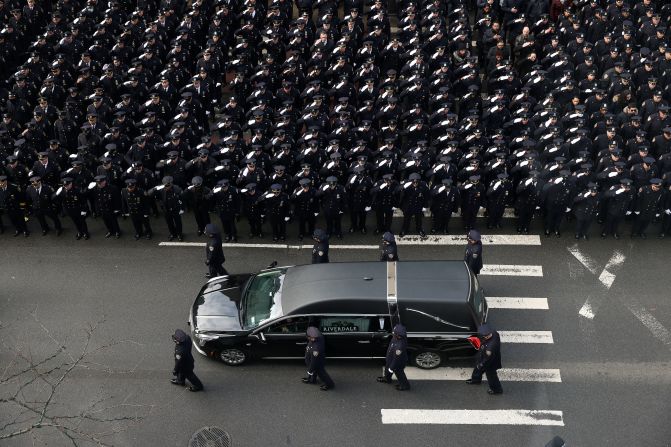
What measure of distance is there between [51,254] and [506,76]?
11877 millimetres

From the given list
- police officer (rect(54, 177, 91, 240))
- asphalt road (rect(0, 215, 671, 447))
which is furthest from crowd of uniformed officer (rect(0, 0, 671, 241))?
asphalt road (rect(0, 215, 671, 447))

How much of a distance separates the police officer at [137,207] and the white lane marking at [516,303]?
7649mm

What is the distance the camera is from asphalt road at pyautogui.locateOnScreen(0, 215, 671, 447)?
11500 mm

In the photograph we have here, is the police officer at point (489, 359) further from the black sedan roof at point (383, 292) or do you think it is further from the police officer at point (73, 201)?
the police officer at point (73, 201)

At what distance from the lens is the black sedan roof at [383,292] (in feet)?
38.3

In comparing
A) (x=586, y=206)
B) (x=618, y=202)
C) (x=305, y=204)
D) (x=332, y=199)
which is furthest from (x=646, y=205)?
(x=305, y=204)

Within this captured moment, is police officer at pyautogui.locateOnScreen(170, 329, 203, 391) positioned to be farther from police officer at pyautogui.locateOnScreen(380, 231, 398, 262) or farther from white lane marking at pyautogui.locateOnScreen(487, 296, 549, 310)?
white lane marking at pyautogui.locateOnScreen(487, 296, 549, 310)

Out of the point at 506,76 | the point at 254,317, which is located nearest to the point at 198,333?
the point at 254,317

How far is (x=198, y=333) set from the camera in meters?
12.3

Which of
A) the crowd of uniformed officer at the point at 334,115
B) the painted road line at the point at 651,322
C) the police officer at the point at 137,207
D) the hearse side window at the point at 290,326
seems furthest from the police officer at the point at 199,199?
the painted road line at the point at 651,322

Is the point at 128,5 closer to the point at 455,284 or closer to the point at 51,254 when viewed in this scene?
the point at 51,254

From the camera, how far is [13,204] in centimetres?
1560

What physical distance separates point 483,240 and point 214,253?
19.6 feet

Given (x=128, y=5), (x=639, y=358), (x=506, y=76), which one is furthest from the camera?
(x=128, y=5)
